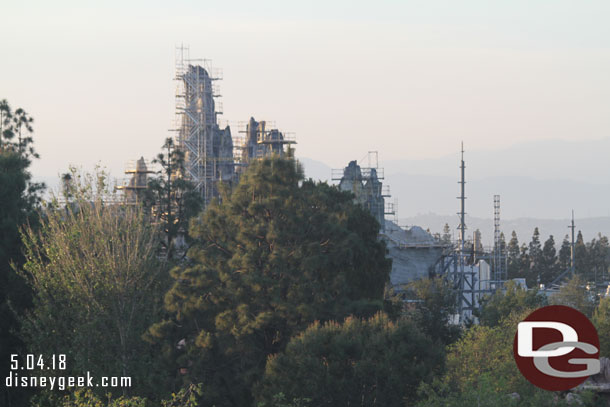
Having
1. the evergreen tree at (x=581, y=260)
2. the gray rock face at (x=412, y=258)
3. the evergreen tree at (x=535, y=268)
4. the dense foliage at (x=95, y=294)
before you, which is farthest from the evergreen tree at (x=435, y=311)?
the evergreen tree at (x=581, y=260)

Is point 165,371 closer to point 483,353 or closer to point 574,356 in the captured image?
point 483,353

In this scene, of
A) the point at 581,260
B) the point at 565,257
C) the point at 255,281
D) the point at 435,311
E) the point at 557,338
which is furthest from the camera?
the point at 565,257

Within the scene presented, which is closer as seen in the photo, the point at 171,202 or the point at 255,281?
the point at 255,281

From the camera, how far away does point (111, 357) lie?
36938 mm

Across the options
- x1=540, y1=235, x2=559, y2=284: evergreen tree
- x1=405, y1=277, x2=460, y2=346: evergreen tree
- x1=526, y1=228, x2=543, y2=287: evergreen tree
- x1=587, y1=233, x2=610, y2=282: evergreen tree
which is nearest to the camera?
x1=405, y1=277, x2=460, y2=346: evergreen tree

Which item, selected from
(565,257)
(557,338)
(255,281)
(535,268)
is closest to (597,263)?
(565,257)

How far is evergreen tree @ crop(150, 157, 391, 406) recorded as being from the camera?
3647 cm

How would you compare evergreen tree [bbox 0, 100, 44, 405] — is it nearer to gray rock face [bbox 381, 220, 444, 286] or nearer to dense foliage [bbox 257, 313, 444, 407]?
dense foliage [bbox 257, 313, 444, 407]

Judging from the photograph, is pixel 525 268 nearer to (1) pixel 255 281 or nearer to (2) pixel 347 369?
(1) pixel 255 281

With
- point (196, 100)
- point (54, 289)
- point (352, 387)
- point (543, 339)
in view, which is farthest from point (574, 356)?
point (196, 100)

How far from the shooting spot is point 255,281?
3653 cm

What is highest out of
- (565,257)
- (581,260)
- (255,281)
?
(255,281)

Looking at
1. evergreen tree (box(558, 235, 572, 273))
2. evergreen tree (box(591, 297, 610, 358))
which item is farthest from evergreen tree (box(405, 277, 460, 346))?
evergreen tree (box(558, 235, 572, 273))

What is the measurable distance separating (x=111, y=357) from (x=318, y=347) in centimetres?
953
